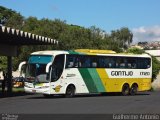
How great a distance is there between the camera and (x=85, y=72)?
106ft

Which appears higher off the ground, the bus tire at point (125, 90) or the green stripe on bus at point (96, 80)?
the green stripe on bus at point (96, 80)

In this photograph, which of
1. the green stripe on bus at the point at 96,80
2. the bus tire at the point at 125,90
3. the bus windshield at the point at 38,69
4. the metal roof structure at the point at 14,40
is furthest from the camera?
the bus tire at the point at 125,90

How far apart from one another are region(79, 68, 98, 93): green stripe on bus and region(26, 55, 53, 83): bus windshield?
2919 mm

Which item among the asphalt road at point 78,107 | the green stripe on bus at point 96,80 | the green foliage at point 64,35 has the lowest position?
the asphalt road at point 78,107

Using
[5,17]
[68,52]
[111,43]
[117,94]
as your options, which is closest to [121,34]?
[5,17]

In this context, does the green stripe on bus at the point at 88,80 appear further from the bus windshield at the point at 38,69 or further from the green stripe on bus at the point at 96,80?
the bus windshield at the point at 38,69

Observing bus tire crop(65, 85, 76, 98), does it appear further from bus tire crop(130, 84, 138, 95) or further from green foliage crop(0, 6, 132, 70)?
green foliage crop(0, 6, 132, 70)

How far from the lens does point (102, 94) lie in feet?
122

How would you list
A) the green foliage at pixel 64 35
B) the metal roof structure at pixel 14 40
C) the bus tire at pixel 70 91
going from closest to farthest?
1. the metal roof structure at pixel 14 40
2. the bus tire at pixel 70 91
3. the green foliage at pixel 64 35

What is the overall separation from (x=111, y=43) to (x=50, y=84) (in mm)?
35821

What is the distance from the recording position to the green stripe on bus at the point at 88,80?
32263mm

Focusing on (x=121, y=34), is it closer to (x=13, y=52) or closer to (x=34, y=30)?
(x=34, y=30)

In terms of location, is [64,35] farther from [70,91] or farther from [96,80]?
[70,91]

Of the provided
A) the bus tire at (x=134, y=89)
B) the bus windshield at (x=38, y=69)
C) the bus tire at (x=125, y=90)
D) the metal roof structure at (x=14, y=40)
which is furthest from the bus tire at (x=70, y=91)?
the bus tire at (x=134, y=89)
